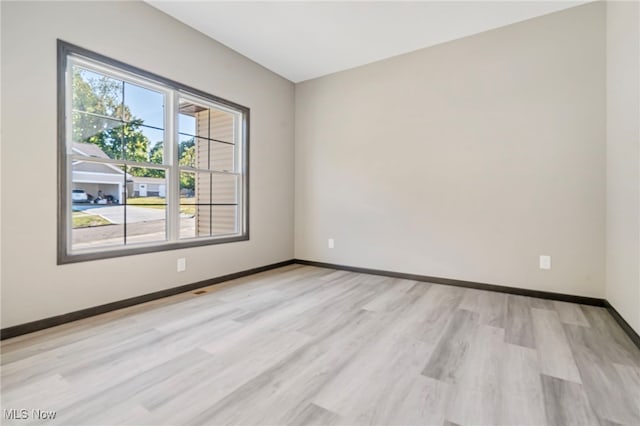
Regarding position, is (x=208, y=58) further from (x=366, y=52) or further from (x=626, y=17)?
(x=626, y=17)

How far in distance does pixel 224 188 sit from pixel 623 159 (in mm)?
3901

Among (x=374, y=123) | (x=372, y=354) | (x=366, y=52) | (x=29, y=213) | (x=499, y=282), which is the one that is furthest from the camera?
(x=374, y=123)

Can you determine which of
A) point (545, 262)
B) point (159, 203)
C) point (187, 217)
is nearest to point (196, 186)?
point (187, 217)

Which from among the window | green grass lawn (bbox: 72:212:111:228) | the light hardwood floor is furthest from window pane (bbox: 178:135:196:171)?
the light hardwood floor

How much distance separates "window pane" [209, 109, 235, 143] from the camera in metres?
3.59

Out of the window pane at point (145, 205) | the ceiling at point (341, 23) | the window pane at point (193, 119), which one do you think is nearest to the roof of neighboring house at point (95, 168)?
the window pane at point (145, 205)

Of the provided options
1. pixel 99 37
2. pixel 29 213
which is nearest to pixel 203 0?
pixel 99 37

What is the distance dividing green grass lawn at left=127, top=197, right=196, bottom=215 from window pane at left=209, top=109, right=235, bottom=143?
0.87 metres

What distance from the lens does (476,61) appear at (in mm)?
3252

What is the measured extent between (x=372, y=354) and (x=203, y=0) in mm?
3334

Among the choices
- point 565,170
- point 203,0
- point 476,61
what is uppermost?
point 203,0

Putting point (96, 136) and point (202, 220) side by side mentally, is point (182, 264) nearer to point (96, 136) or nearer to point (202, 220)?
point (202, 220)

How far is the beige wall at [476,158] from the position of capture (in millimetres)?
2783

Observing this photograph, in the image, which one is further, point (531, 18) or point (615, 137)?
point (531, 18)
